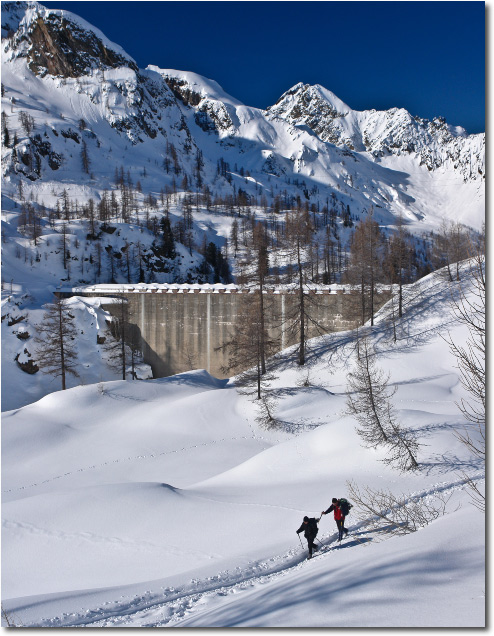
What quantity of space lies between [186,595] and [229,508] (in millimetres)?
4368

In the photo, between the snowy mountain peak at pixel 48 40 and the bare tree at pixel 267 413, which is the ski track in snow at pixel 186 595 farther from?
the snowy mountain peak at pixel 48 40

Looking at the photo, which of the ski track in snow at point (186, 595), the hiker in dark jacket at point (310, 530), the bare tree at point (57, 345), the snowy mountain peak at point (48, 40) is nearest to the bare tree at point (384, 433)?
the ski track in snow at point (186, 595)

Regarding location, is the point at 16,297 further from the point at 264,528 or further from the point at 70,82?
the point at 70,82

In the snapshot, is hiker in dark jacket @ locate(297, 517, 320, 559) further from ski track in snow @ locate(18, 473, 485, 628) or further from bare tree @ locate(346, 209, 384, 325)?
bare tree @ locate(346, 209, 384, 325)

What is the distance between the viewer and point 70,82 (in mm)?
166750

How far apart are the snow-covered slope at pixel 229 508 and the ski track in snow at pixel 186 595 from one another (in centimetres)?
4

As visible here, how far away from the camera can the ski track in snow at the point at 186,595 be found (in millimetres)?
7184

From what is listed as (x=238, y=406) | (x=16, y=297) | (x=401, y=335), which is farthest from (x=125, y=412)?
(x=16, y=297)

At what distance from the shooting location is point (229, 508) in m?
12.3

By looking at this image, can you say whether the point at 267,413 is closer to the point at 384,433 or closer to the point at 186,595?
the point at 384,433

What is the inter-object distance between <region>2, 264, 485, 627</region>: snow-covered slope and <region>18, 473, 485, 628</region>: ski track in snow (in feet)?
0.12

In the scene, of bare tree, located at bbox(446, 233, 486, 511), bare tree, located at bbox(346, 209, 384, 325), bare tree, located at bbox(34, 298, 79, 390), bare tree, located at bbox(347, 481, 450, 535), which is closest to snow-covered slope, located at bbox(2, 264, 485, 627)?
bare tree, located at bbox(347, 481, 450, 535)

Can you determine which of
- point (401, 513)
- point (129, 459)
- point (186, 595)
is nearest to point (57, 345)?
point (129, 459)

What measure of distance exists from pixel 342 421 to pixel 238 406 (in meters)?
8.00
